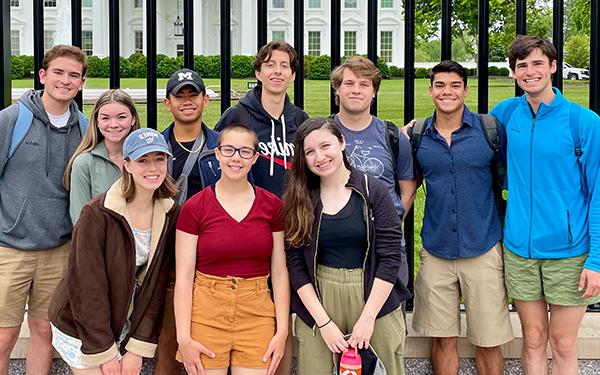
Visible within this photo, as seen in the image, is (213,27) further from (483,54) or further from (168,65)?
(483,54)

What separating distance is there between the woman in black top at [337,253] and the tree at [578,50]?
638 inches

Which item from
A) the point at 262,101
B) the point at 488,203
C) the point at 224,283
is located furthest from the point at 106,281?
the point at 488,203

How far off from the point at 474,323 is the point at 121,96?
2498 millimetres

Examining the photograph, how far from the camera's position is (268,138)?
Answer: 398 centimetres

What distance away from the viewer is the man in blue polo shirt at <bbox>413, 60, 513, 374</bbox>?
3.93 m

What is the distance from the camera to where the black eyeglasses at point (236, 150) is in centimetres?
346

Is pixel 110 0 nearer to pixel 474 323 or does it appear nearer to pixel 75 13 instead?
pixel 75 13

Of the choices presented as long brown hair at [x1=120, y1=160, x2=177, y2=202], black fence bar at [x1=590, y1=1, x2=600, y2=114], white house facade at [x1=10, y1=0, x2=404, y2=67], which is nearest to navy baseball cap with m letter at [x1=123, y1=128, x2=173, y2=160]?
long brown hair at [x1=120, y1=160, x2=177, y2=202]

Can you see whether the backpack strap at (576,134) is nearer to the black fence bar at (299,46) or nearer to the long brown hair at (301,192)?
the long brown hair at (301,192)

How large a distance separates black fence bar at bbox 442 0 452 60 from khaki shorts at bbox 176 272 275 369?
2038 millimetres

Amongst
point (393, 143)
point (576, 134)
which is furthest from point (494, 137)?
point (393, 143)

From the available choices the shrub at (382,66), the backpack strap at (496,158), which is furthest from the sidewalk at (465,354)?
the shrub at (382,66)

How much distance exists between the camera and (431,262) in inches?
161

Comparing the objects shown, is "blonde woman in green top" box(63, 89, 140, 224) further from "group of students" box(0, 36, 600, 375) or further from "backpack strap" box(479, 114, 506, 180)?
"backpack strap" box(479, 114, 506, 180)
